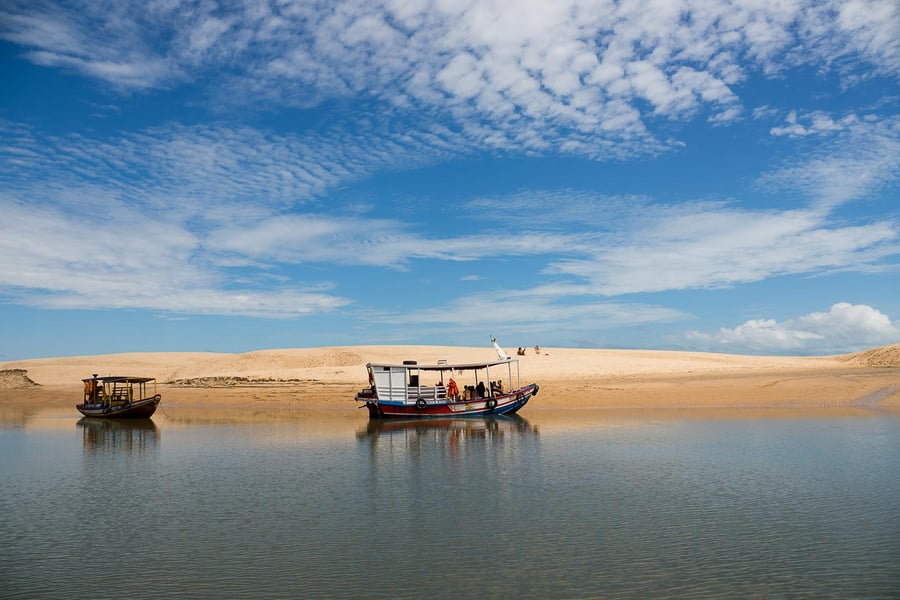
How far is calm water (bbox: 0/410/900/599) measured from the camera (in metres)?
11.1

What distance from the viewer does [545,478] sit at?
1902cm

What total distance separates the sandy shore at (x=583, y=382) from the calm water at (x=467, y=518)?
1265 cm

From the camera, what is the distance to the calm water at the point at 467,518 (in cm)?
1106

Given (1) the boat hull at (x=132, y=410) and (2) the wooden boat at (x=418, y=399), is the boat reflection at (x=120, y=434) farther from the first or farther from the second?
(2) the wooden boat at (x=418, y=399)

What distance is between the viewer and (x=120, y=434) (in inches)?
1334

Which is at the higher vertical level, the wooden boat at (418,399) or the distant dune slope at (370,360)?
→ the distant dune slope at (370,360)

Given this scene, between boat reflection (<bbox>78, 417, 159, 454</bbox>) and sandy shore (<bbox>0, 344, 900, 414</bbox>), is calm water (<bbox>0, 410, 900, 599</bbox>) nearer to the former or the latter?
boat reflection (<bbox>78, 417, 159, 454</bbox>)

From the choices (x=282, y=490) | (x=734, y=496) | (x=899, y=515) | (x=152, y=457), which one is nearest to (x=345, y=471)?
(x=282, y=490)

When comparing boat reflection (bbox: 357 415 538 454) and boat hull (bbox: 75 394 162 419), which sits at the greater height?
boat hull (bbox: 75 394 162 419)

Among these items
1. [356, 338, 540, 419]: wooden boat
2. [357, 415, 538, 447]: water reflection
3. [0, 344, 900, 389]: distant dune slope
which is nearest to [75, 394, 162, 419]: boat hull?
[356, 338, 540, 419]: wooden boat

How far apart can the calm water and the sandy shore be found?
41.5 feet

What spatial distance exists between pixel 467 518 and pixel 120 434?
25213 millimetres

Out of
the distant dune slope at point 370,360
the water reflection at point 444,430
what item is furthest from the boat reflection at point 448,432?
the distant dune slope at point 370,360

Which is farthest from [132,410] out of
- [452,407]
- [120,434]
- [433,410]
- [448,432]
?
[448,432]
